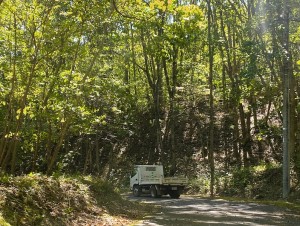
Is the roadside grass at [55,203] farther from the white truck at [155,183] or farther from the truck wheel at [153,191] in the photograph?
the truck wheel at [153,191]

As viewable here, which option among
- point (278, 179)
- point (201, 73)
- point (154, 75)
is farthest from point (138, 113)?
point (278, 179)

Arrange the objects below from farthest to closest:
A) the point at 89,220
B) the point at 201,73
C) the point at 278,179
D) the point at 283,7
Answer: the point at 201,73
the point at 278,179
the point at 283,7
the point at 89,220

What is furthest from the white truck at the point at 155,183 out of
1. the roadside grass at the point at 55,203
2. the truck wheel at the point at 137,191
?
the roadside grass at the point at 55,203

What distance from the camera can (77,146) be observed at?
42781 millimetres

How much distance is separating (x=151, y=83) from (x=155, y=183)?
38.8ft

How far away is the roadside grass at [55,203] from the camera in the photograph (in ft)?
30.6

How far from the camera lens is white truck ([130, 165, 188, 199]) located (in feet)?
87.7

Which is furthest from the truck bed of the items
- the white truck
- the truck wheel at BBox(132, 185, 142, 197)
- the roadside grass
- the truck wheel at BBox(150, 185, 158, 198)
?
the roadside grass

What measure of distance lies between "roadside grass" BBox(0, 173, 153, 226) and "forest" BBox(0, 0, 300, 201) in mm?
1542

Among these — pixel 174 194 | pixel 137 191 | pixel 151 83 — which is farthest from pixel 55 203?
pixel 151 83

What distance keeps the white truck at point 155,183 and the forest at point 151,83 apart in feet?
7.85

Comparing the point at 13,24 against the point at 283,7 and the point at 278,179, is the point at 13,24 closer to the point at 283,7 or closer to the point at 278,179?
the point at 283,7

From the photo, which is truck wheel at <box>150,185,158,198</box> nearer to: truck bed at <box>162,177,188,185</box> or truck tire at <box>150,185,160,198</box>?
truck tire at <box>150,185,160,198</box>

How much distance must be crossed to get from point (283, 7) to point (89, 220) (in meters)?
13.2
